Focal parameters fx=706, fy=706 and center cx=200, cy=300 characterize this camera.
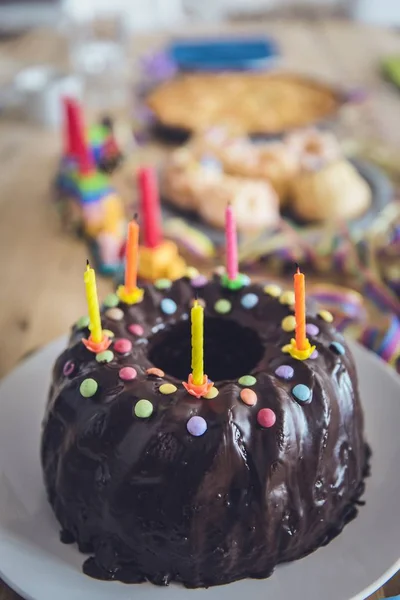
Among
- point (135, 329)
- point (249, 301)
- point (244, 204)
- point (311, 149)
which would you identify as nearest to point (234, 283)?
point (249, 301)

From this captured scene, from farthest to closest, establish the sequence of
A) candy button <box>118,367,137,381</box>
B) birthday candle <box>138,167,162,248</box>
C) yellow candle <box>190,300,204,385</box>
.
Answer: birthday candle <box>138,167,162,248</box> → candy button <box>118,367,137,381</box> → yellow candle <box>190,300,204,385</box>

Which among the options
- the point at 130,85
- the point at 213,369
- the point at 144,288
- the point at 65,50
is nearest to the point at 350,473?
the point at 213,369

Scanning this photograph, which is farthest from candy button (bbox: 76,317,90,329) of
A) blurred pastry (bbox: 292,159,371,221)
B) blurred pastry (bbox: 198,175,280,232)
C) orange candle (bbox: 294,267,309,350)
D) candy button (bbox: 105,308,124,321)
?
blurred pastry (bbox: 292,159,371,221)

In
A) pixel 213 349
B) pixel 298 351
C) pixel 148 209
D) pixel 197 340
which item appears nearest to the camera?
pixel 197 340

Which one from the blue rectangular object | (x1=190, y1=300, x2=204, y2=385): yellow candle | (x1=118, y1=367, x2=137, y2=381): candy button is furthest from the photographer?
the blue rectangular object

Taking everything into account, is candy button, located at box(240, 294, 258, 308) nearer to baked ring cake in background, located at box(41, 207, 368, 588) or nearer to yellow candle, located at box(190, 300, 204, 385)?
baked ring cake in background, located at box(41, 207, 368, 588)

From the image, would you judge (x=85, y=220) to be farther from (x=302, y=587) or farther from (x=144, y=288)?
(x=302, y=587)

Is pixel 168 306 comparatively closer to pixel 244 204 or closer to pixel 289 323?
pixel 289 323
